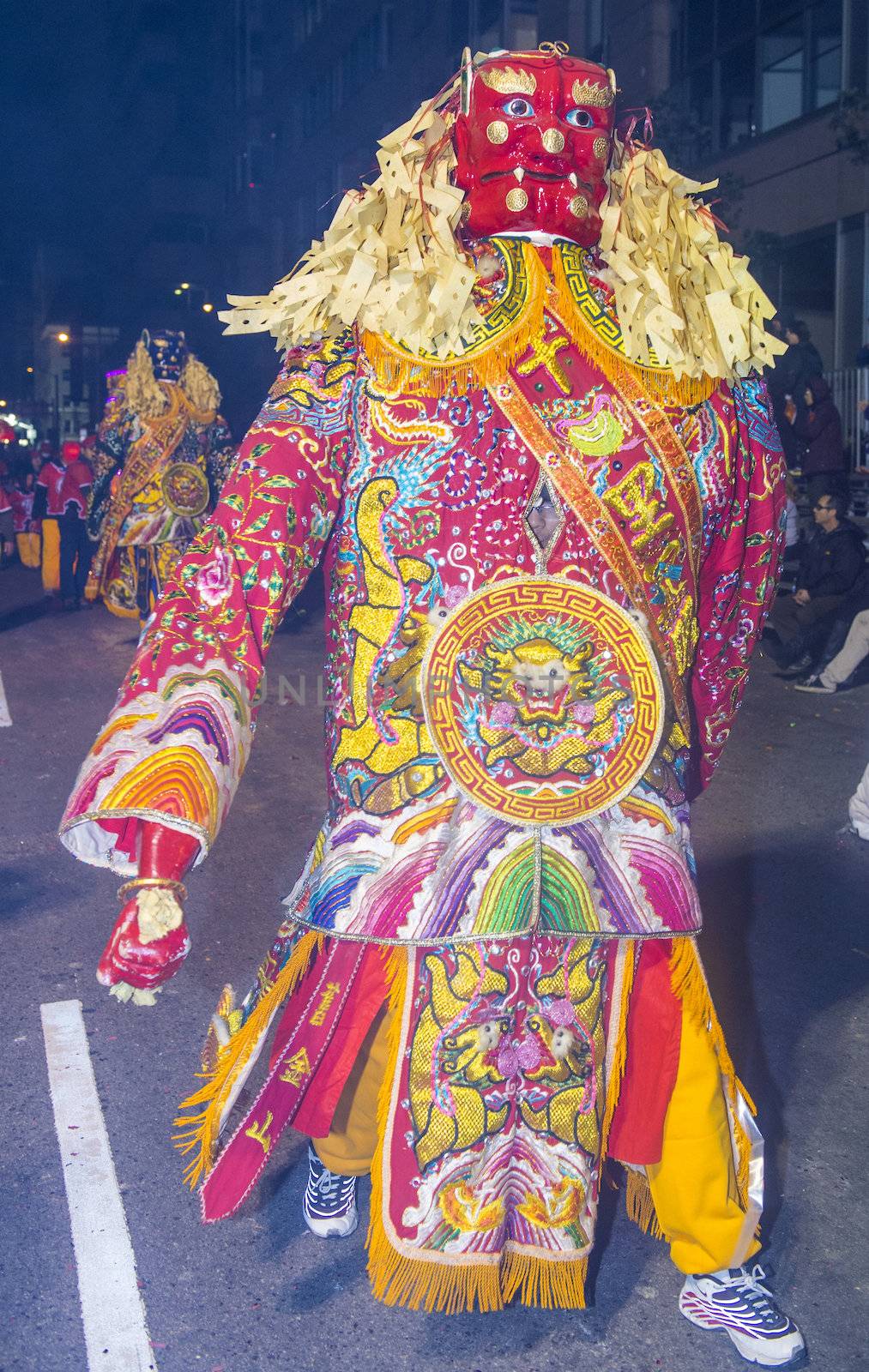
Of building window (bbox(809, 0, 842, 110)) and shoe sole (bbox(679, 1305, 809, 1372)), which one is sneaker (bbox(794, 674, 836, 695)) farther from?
building window (bbox(809, 0, 842, 110))

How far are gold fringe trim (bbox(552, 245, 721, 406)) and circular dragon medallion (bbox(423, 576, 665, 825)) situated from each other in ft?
1.24

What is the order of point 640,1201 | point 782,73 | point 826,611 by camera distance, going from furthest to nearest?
point 782,73, point 826,611, point 640,1201

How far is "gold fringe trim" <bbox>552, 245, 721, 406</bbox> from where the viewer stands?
2.36 metres

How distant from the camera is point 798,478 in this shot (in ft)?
47.7

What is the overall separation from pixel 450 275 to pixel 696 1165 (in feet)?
5.32

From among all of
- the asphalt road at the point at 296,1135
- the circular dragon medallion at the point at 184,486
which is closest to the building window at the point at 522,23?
the circular dragon medallion at the point at 184,486

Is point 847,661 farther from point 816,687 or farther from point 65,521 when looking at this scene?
point 65,521

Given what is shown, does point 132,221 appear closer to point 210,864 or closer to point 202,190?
point 202,190

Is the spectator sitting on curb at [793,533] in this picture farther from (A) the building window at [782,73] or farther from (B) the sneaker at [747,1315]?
(B) the sneaker at [747,1315]

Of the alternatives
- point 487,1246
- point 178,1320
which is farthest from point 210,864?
point 487,1246

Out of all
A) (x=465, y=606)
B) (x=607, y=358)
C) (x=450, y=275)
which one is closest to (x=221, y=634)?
(x=465, y=606)

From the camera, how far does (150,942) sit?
2.04 metres

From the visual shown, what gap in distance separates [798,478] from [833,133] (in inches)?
272

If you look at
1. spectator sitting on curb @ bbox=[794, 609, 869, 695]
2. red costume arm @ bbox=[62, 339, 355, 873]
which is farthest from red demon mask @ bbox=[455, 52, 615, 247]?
spectator sitting on curb @ bbox=[794, 609, 869, 695]
